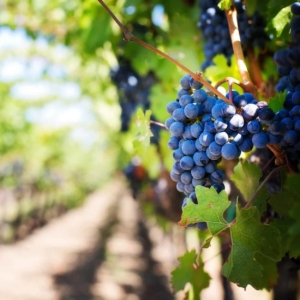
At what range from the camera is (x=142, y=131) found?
118 centimetres

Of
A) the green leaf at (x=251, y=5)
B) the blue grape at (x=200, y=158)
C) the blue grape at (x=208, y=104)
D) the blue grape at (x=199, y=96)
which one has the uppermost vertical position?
the green leaf at (x=251, y=5)

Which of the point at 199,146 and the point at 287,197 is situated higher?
the point at 199,146

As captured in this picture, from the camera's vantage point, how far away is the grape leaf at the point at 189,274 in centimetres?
121

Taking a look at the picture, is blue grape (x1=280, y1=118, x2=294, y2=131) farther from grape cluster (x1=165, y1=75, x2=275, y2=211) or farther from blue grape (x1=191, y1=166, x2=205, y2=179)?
blue grape (x1=191, y1=166, x2=205, y2=179)

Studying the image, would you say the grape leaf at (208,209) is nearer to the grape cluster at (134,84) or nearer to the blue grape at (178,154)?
the blue grape at (178,154)

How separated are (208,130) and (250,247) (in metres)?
0.28

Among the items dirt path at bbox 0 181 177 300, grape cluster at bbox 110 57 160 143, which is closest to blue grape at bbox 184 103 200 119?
grape cluster at bbox 110 57 160 143

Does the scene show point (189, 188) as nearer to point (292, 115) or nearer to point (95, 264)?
point (292, 115)

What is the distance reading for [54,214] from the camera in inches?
596

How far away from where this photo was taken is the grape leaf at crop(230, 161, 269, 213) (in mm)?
978

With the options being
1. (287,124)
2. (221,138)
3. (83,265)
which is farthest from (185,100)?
(83,265)

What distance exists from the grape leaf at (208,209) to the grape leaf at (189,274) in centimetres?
34

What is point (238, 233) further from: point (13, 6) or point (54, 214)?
point (54, 214)

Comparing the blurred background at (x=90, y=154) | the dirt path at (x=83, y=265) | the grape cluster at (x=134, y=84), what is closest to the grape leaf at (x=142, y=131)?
the blurred background at (x=90, y=154)
